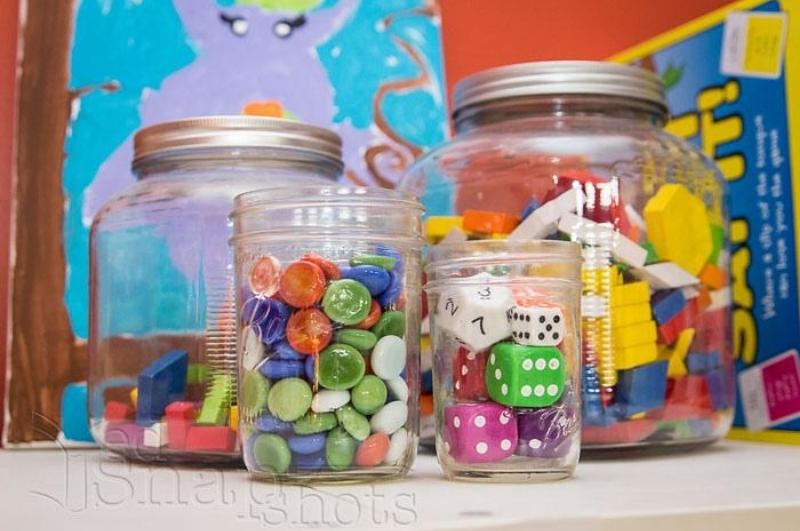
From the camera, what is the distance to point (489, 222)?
83 centimetres

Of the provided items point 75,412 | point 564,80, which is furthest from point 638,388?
point 75,412

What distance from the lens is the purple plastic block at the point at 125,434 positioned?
0.80 m

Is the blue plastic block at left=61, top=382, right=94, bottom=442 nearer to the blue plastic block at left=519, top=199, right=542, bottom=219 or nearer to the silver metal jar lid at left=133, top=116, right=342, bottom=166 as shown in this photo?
the silver metal jar lid at left=133, top=116, right=342, bottom=166

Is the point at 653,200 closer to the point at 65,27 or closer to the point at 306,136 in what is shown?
the point at 306,136

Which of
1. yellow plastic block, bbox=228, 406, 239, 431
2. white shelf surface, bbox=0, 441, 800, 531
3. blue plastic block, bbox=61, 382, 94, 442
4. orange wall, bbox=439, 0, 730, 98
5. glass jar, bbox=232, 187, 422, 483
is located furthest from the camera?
orange wall, bbox=439, 0, 730, 98

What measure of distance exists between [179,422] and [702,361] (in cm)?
43

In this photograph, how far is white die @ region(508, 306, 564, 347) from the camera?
0.66 metres

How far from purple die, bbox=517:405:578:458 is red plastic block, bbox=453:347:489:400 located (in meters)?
0.03

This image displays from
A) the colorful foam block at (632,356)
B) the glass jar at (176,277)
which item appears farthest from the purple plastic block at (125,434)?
the colorful foam block at (632,356)

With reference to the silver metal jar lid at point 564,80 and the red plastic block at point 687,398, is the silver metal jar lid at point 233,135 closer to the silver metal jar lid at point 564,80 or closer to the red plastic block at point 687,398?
the silver metal jar lid at point 564,80

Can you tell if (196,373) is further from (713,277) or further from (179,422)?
(713,277)

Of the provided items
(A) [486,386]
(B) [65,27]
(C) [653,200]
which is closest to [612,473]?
(A) [486,386]

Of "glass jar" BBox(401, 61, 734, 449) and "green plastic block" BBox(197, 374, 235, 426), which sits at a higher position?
"glass jar" BBox(401, 61, 734, 449)

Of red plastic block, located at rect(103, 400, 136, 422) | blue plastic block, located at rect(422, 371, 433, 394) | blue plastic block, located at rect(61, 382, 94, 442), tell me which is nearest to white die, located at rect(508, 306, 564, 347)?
blue plastic block, located at rect(422, 371, 433, 394)
